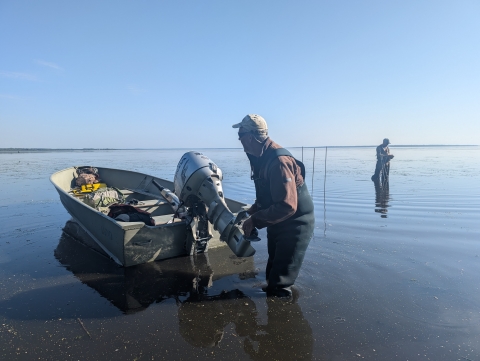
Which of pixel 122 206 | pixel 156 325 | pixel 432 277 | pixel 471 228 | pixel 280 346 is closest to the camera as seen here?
pixel 280 346

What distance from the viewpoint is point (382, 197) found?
37.2 ft

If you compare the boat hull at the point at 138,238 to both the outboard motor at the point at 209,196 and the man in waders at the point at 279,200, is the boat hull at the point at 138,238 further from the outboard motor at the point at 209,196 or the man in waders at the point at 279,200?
the man in waders at the point at 279,200

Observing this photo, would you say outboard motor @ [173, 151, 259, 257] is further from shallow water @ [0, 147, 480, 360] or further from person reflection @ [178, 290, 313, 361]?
shallow water @ [0, 147, 480, 360]

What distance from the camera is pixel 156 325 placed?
3518 mm

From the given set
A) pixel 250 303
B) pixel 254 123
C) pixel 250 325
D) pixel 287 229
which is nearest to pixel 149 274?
pixel 250 303

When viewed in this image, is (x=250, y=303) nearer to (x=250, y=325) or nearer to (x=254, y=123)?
(x=250, y=325)

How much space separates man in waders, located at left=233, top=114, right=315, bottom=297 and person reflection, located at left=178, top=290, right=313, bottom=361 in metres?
0.39

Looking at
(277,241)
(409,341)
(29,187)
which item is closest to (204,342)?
(277,241)

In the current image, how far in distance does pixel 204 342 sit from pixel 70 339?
135cm

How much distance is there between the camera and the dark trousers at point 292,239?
3674 millimetres

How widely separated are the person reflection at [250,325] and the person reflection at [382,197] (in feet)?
18.5

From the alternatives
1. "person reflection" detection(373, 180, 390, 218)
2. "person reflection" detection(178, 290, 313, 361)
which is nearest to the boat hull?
"person reflection" detection(178, 290, 313, 361)

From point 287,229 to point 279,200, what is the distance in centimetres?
51

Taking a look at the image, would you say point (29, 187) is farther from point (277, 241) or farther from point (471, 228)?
point (471, 228)
